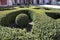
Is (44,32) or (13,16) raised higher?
(44,32)

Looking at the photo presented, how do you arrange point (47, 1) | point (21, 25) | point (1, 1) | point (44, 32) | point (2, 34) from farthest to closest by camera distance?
point (47, 1) < point (1, 1) < point (21, 25) < point (44, 32) < point (2, 34)

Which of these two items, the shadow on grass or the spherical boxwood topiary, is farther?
the shadow on grass

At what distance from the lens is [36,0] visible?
139 feet

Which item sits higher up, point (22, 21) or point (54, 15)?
point (22, 21)

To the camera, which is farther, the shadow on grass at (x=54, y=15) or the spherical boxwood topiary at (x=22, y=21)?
the shadow on grass at (x=54, y=15)

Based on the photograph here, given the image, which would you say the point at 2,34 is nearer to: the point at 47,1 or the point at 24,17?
the point at 24,17

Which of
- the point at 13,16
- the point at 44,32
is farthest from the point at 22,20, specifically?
the point at 44,32

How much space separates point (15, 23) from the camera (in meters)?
13.1

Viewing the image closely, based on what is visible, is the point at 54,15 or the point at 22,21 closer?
the point at 22,21

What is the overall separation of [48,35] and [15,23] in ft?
28.4

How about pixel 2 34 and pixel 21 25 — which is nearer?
pixel 2 34

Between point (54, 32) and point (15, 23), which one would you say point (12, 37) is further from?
point (15, 23)

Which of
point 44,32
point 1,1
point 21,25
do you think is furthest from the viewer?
point 1,1

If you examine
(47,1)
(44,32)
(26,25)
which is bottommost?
(47,1)
